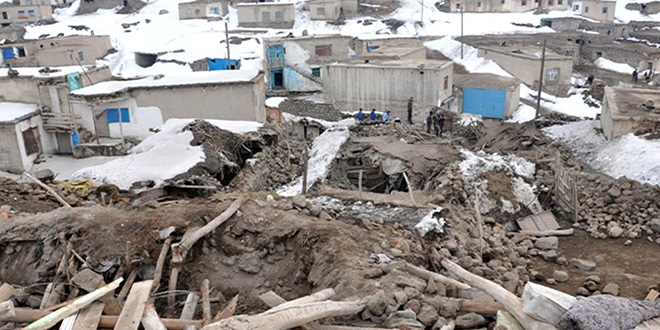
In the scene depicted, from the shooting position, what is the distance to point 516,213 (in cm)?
1215

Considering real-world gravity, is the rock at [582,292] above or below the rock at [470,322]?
below

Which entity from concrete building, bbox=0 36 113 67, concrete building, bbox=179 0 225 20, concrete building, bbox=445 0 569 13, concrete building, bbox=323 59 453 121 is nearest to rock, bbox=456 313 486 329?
concrete building, bbox=323 59 453 121

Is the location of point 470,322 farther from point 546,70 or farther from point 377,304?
point 546,70

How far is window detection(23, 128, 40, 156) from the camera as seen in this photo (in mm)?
19344

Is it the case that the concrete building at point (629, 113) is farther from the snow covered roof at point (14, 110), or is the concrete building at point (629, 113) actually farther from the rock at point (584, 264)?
the snow covered roof at point (14, 110)

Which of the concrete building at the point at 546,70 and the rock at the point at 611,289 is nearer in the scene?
the rock at the point at 611,289

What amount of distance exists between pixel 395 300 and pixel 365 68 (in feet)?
74.8

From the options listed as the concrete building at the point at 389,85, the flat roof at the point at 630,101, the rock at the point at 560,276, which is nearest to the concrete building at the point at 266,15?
the concrete building at the point at 389,85

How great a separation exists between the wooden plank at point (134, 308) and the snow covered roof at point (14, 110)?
1536 cm

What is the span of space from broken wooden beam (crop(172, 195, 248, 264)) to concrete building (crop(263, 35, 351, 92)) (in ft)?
90.3

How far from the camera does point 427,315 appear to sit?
18.9ft

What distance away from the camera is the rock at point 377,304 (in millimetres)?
5848

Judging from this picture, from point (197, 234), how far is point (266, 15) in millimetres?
44602

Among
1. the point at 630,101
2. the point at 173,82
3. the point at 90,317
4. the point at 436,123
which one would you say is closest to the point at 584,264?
the point at 90,317
